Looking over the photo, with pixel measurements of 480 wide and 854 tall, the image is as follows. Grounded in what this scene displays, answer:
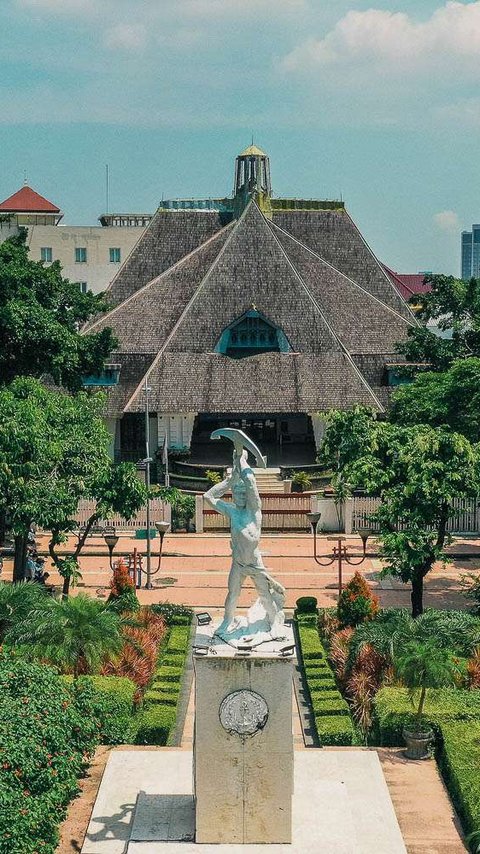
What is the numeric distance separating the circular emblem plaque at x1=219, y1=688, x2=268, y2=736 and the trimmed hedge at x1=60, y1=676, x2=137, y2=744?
4300 millimetres

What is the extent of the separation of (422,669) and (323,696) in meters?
3.34

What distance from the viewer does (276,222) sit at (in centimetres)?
7825

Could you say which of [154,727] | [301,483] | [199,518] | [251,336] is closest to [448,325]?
[301,483]

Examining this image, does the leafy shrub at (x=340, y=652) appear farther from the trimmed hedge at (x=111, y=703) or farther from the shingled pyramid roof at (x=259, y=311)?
the shingled pyramid roof at (x=259, y=311)

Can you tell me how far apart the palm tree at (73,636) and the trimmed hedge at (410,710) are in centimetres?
636

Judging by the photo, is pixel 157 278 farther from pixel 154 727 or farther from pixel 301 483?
pixel 154 727

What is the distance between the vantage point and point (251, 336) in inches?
2544

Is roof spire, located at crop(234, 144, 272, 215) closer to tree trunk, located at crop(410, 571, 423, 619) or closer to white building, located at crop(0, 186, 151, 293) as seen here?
white building, located at crop(0, 186, 151, 293)

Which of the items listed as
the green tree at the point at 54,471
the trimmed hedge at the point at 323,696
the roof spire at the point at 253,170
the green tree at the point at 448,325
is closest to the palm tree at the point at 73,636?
the trimmed hedge at the point at 323,696

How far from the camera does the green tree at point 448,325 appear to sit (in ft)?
188

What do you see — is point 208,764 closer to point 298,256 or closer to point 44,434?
point 44,434

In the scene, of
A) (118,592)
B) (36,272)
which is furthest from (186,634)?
(36,272)

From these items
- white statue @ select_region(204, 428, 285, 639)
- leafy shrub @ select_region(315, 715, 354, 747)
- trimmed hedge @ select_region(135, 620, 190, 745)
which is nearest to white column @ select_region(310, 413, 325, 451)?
trimmed hedge @ select_region(135, 620, 190, 745)

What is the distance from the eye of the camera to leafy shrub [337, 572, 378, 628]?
112 ft
